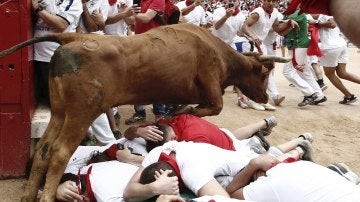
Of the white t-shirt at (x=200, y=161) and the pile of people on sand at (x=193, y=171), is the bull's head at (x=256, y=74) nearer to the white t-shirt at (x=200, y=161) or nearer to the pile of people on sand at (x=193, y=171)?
the pile of people on sand at (x=193, y=171)

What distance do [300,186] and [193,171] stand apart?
0.71m

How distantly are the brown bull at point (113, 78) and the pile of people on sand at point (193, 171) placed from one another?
8.2 inches

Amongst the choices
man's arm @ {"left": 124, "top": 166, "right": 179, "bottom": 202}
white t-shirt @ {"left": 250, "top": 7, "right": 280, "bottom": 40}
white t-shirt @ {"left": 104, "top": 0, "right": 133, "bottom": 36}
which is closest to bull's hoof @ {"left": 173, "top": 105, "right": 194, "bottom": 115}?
man's arm @ {"left": 124, "top": 166, "right": 179, "bottom": 202}

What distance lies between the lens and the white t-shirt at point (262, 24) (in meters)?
7.88

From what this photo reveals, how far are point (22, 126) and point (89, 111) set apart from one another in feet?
3.14

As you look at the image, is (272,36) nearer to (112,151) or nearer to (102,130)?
(102,130)

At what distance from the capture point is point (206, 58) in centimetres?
417

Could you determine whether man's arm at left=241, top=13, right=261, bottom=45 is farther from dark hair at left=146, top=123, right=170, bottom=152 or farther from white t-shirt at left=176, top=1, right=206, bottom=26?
dark hair at left=146, top=123, right=170, bottom=152

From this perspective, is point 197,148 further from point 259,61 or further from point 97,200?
point 259,61

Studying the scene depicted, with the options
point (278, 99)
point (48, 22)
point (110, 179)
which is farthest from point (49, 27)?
point (278, 99)

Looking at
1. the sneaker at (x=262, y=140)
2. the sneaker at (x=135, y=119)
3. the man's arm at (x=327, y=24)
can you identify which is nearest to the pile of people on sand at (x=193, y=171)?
the sneaker at (x=262, y=140)

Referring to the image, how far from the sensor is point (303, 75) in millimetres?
8391

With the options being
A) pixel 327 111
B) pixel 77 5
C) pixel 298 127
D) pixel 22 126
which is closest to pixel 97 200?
pixel 22 126

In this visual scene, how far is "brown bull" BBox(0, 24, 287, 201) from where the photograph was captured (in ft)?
11.5
